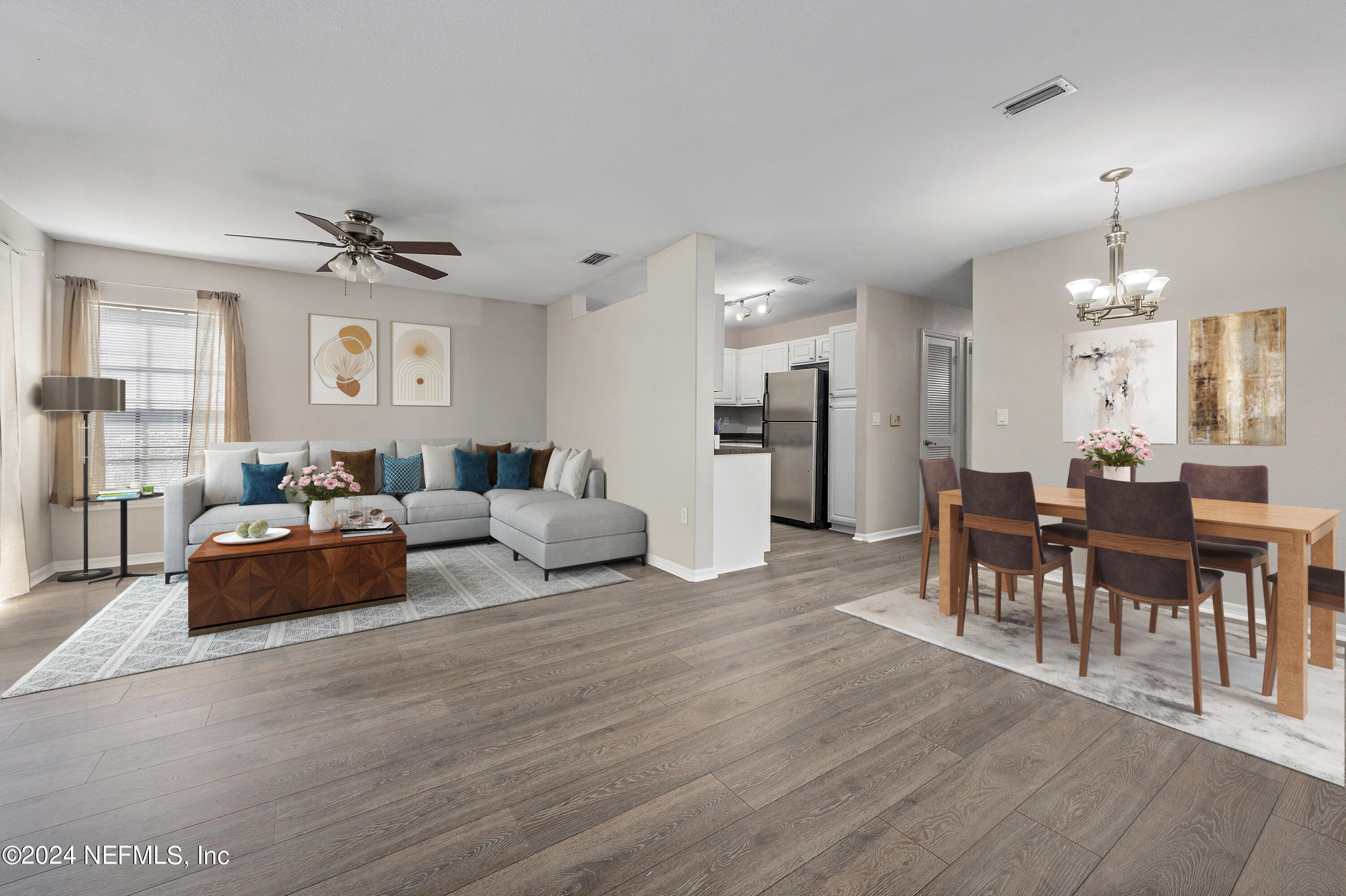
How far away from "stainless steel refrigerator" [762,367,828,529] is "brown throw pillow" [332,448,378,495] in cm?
412

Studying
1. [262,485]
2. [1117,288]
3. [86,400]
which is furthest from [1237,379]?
[86,400]

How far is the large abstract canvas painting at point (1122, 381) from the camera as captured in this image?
11.9ft

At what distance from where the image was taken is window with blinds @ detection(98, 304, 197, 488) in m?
4.59

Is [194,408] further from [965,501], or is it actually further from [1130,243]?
[1130,243]

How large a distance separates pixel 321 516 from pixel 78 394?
205cm

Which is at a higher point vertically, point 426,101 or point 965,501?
point 426,101

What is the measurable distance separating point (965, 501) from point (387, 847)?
2.98m

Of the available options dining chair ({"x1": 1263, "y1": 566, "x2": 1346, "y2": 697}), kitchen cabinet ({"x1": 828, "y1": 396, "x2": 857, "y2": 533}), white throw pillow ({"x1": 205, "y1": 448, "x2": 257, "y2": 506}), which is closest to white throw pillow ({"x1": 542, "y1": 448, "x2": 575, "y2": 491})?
white throw pillow ({"x1": 205, "y1": 448, "x2": 257, "y2": 506})

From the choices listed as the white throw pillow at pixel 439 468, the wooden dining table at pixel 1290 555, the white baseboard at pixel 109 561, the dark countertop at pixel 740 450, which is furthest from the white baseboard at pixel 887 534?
the white baseboard at pixel 109 561

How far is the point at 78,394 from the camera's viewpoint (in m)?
3.92

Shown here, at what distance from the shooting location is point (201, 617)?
3.05 meters

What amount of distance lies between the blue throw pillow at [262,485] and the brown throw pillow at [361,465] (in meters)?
0.52

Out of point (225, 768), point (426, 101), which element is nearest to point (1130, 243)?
point (426, 101)

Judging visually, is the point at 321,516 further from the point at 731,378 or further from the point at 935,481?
the point at 731,378
